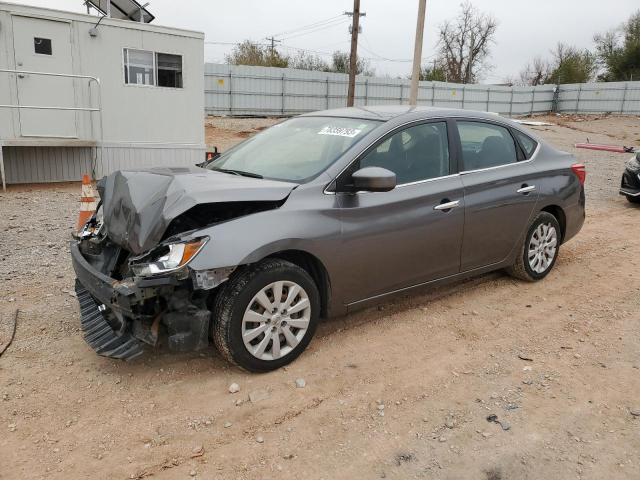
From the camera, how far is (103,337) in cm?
338

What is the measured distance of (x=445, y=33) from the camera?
58656mm

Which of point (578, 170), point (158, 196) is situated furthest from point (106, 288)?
point (578, 170)

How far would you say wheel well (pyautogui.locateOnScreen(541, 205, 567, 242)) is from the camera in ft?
17.2

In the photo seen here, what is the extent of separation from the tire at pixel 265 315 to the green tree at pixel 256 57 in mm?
38416

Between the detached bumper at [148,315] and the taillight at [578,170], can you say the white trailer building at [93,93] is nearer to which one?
the detached bumper at [148,315]

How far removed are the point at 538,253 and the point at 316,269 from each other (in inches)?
102

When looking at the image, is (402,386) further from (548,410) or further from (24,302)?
(24,302)

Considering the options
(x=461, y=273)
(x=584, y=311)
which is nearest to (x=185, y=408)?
(x=461, y=273)

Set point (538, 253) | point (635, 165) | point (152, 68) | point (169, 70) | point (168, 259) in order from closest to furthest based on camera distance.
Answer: point (168, 259), point (538, 253), point (635, 165), point (152, 68), point (169, 70)

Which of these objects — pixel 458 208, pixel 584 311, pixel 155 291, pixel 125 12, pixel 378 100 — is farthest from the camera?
pixel 378 100

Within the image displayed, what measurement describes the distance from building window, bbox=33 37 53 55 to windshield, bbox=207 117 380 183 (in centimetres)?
724

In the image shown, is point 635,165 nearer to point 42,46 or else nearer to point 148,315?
point 148,315

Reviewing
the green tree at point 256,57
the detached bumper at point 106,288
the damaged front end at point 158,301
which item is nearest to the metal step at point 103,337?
the damaged front end at point 158,301

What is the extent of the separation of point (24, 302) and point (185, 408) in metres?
2.22
